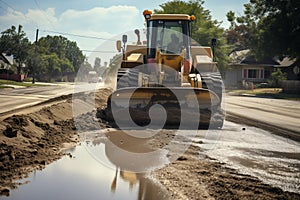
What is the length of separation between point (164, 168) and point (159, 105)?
4550 millimetres

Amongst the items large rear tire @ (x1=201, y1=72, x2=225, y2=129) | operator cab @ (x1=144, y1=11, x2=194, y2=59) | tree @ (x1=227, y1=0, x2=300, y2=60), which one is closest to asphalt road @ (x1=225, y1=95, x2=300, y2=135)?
large rear tire @ (x1=201, y1=72, x2=225, y2=129)

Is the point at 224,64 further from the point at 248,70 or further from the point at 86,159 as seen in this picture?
the point at 86,159

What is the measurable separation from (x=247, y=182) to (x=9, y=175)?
3.03 m

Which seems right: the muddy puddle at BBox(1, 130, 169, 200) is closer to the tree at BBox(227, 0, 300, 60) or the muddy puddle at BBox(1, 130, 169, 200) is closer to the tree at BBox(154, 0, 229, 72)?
the tree at BBox(227, 0, 300, 60)

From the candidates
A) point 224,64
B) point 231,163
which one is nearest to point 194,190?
point 231,163

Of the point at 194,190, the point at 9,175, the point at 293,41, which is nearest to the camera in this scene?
the point at 194,190

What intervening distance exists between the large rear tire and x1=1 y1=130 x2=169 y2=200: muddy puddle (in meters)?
4.43

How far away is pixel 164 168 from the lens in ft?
16.6

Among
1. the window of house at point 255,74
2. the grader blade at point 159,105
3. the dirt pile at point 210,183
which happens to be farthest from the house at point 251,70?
the dirt pile at point 210,183

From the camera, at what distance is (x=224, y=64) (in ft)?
157

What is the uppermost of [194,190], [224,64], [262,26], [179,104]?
[262,26]

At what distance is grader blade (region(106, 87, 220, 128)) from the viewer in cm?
920

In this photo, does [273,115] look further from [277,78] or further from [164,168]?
[277,78]

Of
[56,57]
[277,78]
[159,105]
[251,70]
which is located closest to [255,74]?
[251,70]
